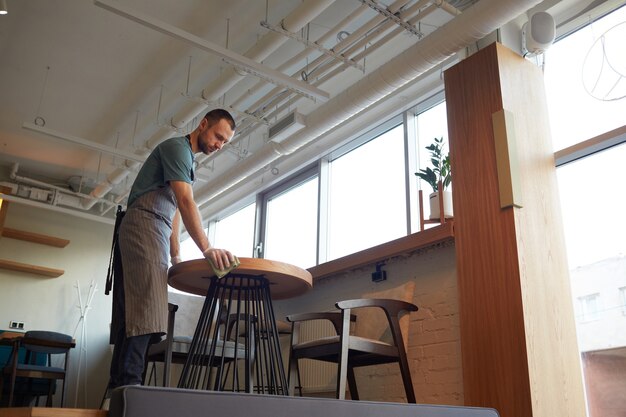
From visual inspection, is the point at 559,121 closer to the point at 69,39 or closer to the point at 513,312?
the point at 513,312

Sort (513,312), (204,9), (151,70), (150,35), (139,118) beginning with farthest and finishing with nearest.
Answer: (139,118)
(151,70)
(150,35)
(204,9)
(513,312)

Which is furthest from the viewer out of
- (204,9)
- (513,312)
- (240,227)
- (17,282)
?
(240,227)

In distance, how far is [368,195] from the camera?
5.89m

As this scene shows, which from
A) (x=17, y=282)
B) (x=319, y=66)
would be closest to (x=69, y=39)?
(x=319, y=66)

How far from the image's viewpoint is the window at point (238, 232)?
7.57 metres

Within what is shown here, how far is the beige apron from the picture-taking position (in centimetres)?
197

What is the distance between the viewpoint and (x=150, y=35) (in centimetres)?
496

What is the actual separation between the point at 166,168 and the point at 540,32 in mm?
2630

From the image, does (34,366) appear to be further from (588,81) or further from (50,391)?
(588,81)

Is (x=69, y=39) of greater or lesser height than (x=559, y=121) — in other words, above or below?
above

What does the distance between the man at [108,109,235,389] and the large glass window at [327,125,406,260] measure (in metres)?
3.39

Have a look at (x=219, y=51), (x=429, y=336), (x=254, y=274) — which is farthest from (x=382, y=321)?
(x=219, y=51)

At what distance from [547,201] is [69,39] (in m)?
4.11

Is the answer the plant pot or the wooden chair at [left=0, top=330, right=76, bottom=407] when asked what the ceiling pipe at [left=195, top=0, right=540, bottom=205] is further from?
the wooden chair at [left=0, top=330, right=76, bottom=407]
